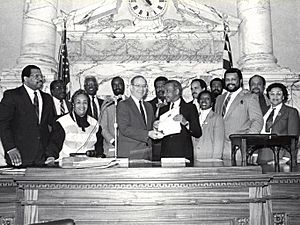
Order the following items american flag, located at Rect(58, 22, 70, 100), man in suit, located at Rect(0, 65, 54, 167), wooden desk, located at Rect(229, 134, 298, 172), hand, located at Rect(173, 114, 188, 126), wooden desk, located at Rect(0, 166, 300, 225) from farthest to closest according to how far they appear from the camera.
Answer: american flag, located at Rect(58, 22, 70, 100), man in suit, located at Rect(0, 65, 54, 167), hand, located at Rect(173, 114, 188, 126), wooden desk, located at Rect(229, 134, 298, 172), wooden desk, located at Rect(0, 166, 300, 225)

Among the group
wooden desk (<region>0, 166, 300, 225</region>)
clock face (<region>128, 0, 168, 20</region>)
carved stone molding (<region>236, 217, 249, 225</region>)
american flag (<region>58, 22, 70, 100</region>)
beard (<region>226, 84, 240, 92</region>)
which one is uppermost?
clock face (<region>128, 0, 168, 20</region>)

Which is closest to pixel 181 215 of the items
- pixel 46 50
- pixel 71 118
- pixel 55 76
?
pixel 71 118

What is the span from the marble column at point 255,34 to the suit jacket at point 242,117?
3.00 meters

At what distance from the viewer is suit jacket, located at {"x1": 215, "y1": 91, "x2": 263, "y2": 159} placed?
5.03 m

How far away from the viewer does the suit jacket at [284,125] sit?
5127 mm

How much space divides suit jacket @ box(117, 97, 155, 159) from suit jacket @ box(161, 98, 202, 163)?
238 millimetres

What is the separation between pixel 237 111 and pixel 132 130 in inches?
54.7

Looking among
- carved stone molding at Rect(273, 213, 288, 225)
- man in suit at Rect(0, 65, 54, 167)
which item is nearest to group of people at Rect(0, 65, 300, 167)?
man in suit at Rect(0, 65, 54, 167)

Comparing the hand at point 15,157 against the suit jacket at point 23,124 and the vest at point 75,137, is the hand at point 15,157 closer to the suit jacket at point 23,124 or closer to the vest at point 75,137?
the suit jacket at point 23,124

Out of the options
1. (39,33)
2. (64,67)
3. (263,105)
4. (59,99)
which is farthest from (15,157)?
(39,33)

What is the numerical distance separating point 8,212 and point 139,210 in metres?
1.15

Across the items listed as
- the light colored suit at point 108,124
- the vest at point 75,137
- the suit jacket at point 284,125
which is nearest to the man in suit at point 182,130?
the vest at point 75,137

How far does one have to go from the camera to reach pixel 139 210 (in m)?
3.05

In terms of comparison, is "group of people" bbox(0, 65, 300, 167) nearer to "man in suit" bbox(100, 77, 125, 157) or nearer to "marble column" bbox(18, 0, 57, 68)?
"man in suit" bbox(100, 77, 125, 157)
